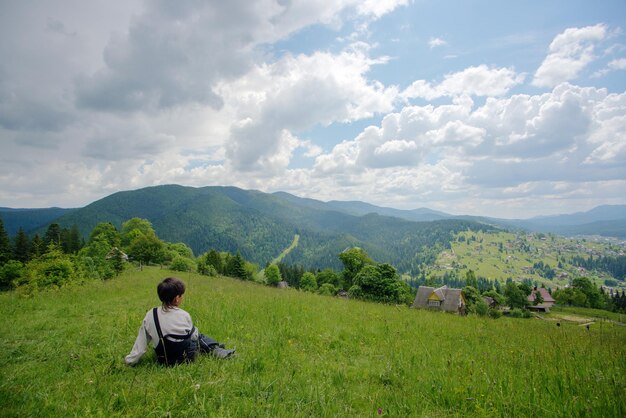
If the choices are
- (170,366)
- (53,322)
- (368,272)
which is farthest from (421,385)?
(368,272)

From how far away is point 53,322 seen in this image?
28.0 ft

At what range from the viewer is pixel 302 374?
4.98 meters

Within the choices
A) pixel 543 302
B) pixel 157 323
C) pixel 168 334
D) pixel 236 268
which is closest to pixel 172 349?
pixel 168 334

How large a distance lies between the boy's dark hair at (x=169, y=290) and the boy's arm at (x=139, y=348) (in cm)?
51

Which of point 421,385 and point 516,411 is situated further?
point 421,385

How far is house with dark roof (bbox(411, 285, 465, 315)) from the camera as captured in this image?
4303 cm

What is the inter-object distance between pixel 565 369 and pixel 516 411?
2.34 m

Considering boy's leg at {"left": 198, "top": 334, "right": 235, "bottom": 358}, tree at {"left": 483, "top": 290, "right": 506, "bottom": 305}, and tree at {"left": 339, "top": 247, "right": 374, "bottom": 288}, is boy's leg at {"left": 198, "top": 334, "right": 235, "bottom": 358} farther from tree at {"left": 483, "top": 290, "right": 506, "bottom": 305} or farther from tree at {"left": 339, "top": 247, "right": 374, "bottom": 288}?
tree at {"left": 483, "top": 290, "right": 506, "bottom": 305}

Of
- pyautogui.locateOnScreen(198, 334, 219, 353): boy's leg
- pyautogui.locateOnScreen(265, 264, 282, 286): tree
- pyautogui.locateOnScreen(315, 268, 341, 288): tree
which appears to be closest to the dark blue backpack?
pyautogui.locateOnScreen(198, 334, 219, 353): boy's leg

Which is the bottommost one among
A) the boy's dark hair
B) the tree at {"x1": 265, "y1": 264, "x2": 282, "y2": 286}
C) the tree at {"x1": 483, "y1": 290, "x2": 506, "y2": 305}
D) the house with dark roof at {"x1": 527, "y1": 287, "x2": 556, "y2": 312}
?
the house with dark roof at {"x1": 527, "y1": 287, "x2": 556, "y2": 312}

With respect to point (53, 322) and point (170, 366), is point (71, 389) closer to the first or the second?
point (170, 366)

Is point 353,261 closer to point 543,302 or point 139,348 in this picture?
point 139,348

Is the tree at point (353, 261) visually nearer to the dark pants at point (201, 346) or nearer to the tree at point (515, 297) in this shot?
the dark pants at point (201, 346)

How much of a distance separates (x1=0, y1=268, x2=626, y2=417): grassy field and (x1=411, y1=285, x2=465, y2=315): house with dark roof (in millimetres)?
38361
